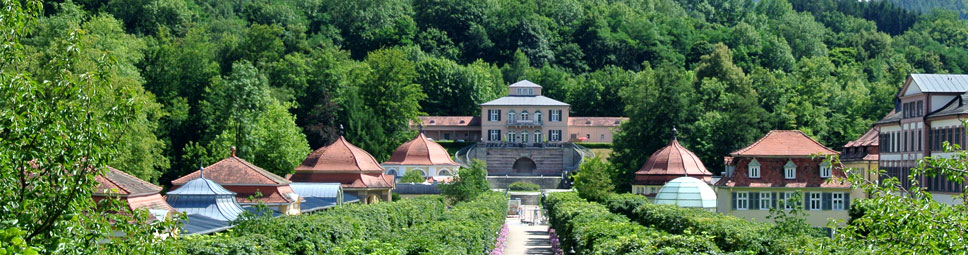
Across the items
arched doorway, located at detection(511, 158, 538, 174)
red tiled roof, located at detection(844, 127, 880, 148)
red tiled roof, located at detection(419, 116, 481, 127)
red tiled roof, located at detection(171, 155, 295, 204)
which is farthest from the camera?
red tiled roof, located at detection(419, 116, 481, 127)

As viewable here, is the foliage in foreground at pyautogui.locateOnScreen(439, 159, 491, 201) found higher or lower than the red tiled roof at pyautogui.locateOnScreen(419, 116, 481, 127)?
lower

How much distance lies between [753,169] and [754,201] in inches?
67.2

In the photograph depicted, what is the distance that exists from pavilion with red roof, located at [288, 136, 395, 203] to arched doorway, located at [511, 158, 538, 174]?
50105 millimetres

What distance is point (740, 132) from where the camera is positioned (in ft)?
299

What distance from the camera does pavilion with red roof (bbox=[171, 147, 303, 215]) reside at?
197 feet

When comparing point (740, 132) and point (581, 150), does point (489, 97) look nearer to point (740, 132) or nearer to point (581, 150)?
point (581, 150)

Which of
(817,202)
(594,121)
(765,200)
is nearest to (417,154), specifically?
(594,121)

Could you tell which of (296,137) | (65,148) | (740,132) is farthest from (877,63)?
(65,148)

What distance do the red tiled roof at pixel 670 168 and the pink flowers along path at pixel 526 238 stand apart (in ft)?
26.8

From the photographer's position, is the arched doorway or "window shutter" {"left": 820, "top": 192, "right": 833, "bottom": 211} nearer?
"window shutter" {"left": 820, "top": 192, "right": 833, "bottom": 211}

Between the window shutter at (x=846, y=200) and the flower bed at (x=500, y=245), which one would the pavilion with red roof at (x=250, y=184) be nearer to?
the flower bed at (x=500, y=245)

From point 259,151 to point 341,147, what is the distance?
28.6 ft

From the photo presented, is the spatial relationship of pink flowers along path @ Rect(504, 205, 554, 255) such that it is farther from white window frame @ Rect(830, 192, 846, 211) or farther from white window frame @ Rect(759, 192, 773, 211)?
white window frame @ Rect(830, 192, 846, 211)

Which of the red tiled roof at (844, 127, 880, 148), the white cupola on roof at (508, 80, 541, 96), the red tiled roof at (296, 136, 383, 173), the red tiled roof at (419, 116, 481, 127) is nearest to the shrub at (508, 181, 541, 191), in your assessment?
the red tiled roof at (419, 116, 481, 127)
